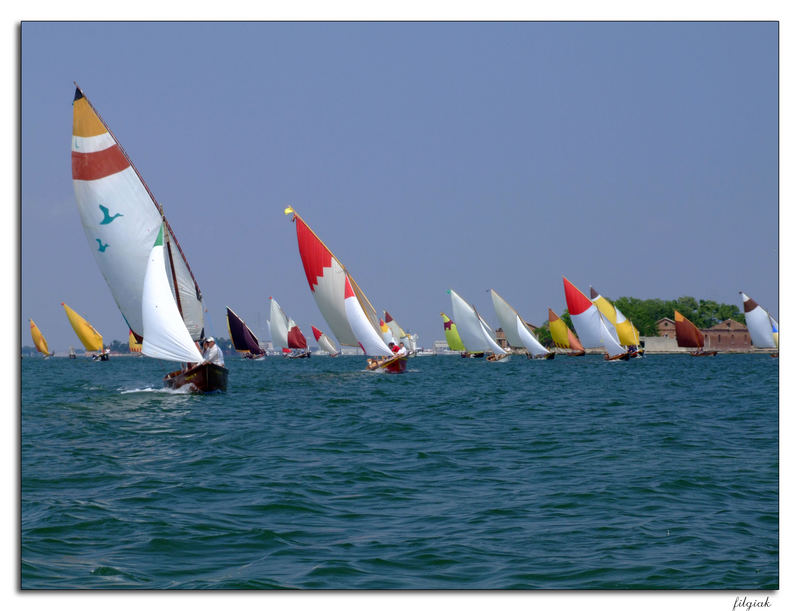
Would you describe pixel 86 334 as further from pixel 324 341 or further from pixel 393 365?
pixel 393 365

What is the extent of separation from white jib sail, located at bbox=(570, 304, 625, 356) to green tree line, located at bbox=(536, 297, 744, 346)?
2610 inches

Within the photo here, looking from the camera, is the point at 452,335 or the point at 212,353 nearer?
the point at 212,353

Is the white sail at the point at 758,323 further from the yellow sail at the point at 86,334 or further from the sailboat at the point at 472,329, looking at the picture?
the yellow sail at the point at 86,334

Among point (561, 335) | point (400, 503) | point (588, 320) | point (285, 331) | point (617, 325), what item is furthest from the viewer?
point (285, 331)

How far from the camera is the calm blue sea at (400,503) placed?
8.10 m

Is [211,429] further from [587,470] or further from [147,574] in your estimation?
[147,574]

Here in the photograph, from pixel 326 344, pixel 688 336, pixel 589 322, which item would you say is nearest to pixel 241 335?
pixel 326 344

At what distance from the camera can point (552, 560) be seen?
8398 millimetres

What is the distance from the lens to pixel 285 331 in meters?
145

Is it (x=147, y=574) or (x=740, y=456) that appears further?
(x=740, y=456)

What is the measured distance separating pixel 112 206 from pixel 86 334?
285ft
